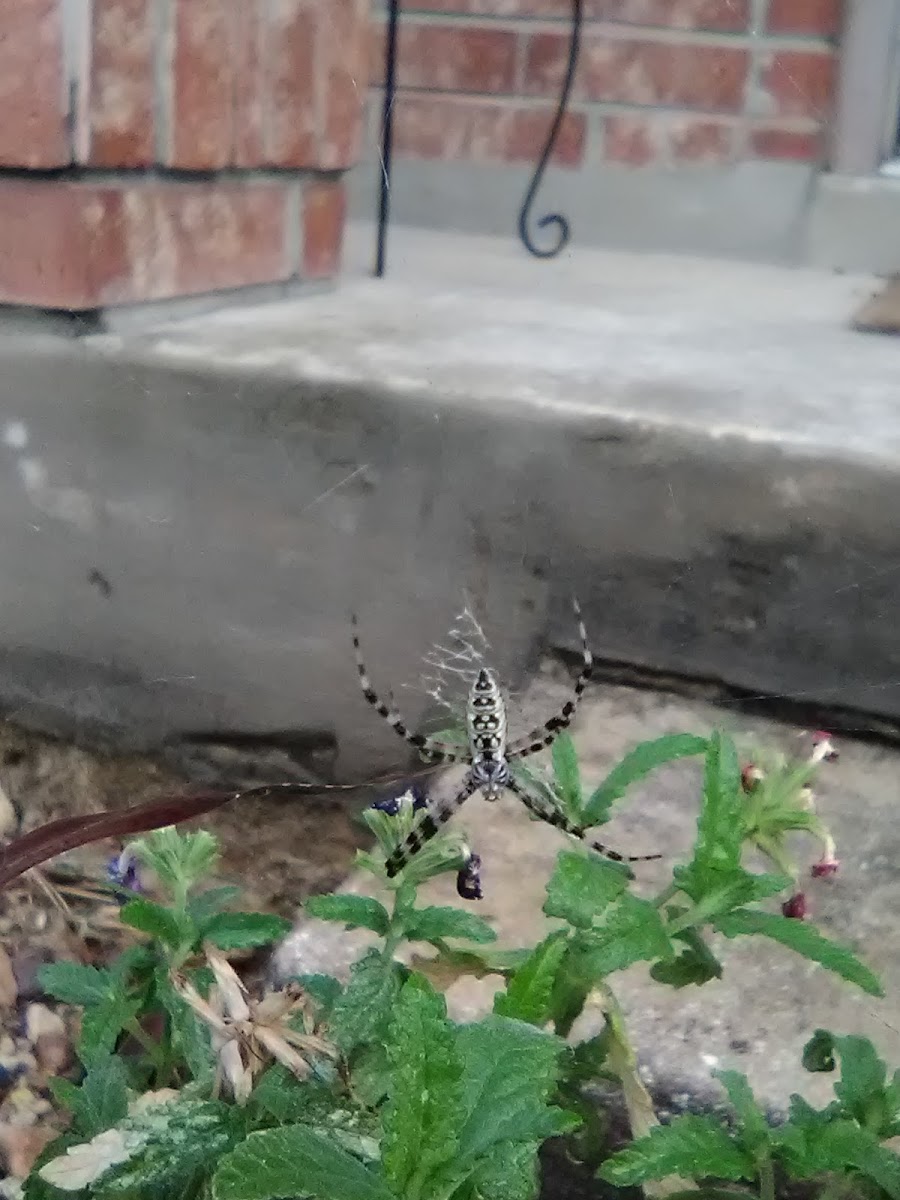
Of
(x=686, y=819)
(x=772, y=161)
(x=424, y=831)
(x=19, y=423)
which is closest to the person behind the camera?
(x=424, y=831)

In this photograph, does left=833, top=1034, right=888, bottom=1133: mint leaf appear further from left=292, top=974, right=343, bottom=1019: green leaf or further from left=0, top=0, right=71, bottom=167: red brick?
left=0, top=0, right=71, bottom=167: red brick

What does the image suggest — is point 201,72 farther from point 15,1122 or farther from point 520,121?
point 520,121

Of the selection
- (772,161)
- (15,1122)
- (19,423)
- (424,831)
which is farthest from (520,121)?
(15,1122)

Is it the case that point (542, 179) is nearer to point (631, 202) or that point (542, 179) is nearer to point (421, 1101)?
point (631, 202)

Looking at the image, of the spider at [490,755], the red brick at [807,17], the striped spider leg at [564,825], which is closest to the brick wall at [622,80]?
the red brick at [807,17]

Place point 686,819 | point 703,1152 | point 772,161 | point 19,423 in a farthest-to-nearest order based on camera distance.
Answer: point 772,161, point 19,423, point 686,819, point 703,1152
